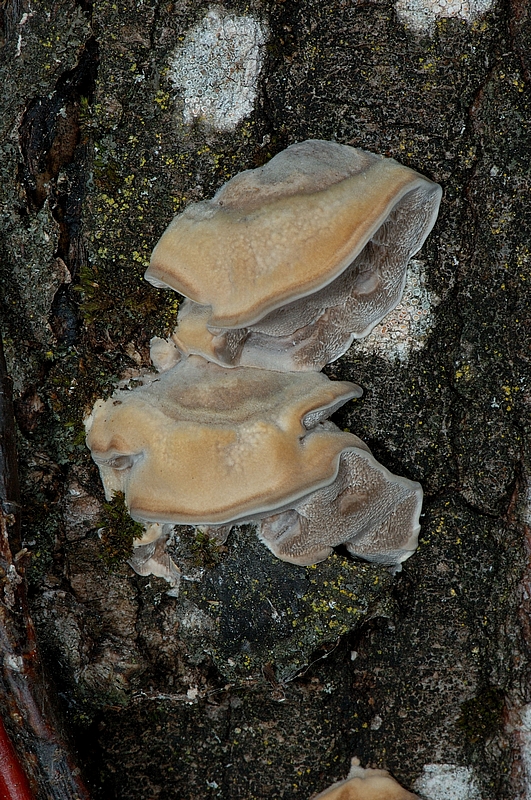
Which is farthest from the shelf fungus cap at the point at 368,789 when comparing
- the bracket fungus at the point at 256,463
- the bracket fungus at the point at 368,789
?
the bracket fungus at the point at 256,463

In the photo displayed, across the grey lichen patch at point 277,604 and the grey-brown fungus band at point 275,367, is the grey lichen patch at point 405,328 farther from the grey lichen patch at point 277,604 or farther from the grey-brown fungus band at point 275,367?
the grey lichen patch at point 277,604

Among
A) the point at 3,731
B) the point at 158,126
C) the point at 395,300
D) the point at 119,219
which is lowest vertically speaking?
the point at 3,731

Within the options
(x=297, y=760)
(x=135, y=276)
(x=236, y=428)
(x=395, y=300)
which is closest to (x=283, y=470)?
(x=236, y=428)

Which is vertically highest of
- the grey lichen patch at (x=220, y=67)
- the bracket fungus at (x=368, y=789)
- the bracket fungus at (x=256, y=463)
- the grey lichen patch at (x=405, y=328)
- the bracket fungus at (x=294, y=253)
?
the grey lichen patch at (x=220, y=67)

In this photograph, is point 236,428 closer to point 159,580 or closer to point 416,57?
point 159,580

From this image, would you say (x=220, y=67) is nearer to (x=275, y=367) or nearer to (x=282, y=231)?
(x=282, y=231)

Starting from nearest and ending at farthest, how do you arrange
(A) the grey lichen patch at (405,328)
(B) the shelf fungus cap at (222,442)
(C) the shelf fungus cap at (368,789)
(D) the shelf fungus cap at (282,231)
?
(D) the shelf fungus cap at (282,231) < (B) the shelf fungus cap at (222,442) < (A) the grey lichen patch at (405,328) < (C) the shelf fungus cap at (368,789)

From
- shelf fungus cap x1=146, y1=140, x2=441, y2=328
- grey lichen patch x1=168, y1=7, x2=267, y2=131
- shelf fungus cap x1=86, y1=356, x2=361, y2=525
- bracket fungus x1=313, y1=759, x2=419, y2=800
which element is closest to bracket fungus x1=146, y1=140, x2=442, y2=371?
shelf fungus cap x1=146, y1=140, x2=441, y2=328

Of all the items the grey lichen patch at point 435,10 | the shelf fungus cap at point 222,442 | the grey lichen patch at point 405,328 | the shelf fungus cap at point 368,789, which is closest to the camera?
the shelf fungus cap at point 222,442
